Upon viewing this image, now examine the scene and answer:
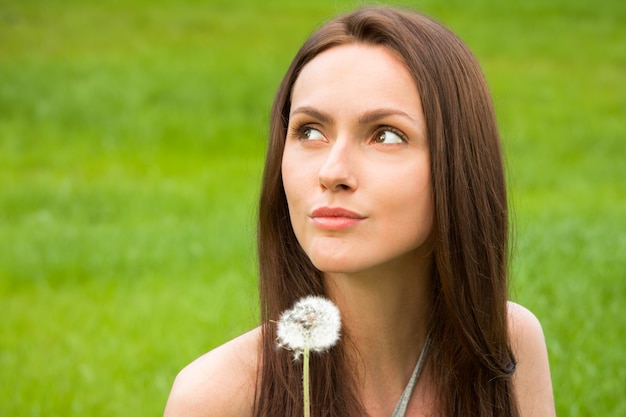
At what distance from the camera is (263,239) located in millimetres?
2867

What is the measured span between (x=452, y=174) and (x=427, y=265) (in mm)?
359

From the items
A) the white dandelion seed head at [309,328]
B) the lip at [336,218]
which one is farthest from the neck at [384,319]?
the white dandelion seed head at [309,328]

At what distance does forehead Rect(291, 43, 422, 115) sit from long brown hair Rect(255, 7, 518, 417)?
3 cm

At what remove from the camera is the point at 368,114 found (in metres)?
2.51

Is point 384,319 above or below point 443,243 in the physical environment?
below

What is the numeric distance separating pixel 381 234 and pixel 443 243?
0.23 m

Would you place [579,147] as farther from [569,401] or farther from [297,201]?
[297,201]

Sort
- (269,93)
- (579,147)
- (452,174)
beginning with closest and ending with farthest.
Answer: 1. (452,174)
2. (579,147)
3. (269,93)

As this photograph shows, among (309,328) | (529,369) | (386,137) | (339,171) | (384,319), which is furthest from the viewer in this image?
(529,369)

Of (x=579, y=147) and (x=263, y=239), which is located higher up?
(x=579, y=147)

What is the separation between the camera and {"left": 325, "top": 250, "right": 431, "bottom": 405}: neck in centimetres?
272

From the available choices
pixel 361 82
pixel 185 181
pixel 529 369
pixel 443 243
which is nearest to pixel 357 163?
pixel 361 82

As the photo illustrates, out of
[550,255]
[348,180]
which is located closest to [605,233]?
[550,255]

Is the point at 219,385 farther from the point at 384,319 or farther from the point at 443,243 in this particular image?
the point at 443,243
